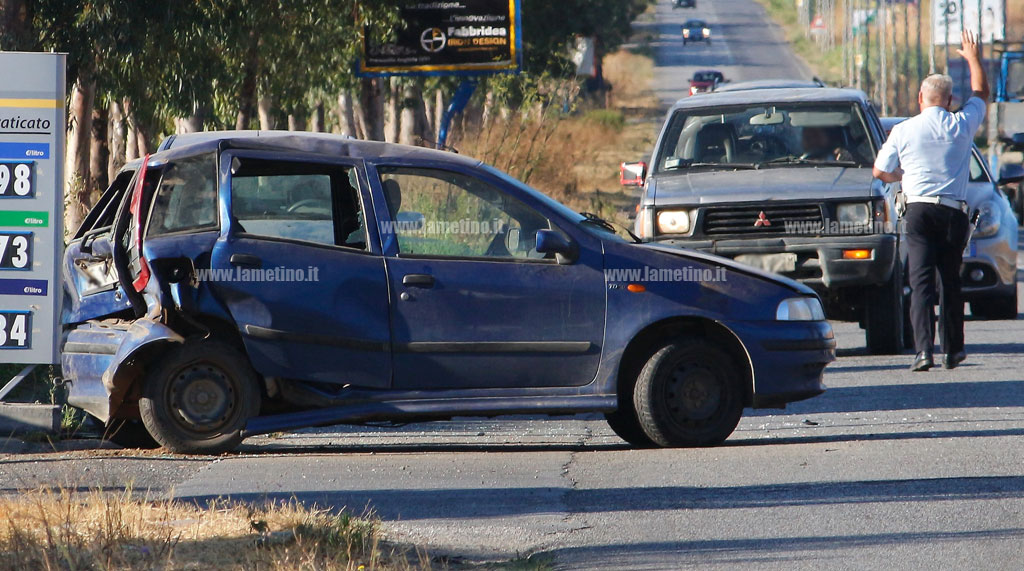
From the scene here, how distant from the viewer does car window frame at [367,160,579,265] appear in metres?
7.89

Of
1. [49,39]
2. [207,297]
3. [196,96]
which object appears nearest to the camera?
[207,297]

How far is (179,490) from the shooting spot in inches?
273

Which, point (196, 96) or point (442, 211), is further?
point (196, 96)

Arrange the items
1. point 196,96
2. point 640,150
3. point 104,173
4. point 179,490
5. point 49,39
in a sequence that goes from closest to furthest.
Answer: point 179,490 → point 49,39 → point 196,96 → point 104,173 → point 640,150

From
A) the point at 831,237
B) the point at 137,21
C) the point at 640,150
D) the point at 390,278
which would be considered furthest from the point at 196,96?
the point at 640,150

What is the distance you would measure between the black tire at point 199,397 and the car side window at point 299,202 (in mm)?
716

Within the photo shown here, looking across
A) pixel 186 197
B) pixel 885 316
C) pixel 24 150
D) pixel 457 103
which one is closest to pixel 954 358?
pixel 885 316

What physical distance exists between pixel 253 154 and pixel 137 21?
658 centimetres

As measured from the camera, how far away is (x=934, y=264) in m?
9.76

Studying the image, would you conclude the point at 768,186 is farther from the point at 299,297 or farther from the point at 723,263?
the point at 299,297

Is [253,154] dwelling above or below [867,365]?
above

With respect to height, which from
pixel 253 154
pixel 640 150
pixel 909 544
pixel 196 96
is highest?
pixel 640 150

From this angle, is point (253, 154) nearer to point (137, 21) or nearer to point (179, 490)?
point (179, 490)

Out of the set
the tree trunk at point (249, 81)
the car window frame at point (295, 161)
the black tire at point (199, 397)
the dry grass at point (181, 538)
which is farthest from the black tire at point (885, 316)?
the tree trunk at point (249, 81)
